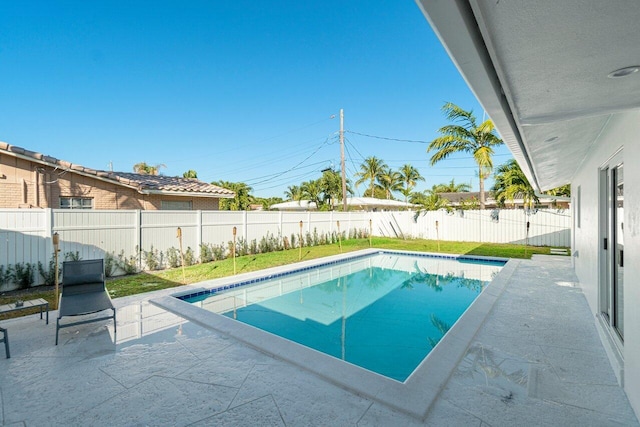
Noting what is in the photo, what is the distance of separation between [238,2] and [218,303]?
Answer: 11870 mm

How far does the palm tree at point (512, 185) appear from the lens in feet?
50.7

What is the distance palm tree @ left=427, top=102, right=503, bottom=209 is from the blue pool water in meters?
7.49

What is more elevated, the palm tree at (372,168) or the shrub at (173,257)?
the palm tree at (372,168)

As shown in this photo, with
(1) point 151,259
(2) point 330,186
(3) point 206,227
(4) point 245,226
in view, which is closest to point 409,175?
(2) point 330,186

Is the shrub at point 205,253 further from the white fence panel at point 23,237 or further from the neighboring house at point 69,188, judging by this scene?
the white fence panel at point 23,237

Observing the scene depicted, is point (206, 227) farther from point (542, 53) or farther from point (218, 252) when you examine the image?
point (542, 53)

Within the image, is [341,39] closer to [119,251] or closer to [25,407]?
[119,251]

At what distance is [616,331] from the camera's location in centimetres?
407

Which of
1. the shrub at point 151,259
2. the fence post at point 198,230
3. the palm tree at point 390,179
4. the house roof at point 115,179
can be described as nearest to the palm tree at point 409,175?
the palm tree at point 390,179

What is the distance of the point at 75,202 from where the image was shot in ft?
34.4

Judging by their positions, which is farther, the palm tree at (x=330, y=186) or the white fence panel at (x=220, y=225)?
the palm tree at (x=330, y=186)

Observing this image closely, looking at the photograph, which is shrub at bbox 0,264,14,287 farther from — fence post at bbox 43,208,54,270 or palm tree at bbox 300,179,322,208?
palm tree at bbox 300,179,322,208

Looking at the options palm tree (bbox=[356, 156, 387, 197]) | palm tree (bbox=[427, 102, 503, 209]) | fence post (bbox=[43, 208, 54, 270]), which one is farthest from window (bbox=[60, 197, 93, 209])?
palm tree (bbox=[356, 156, 387, 197])

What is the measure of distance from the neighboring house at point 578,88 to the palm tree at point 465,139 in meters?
13.3
